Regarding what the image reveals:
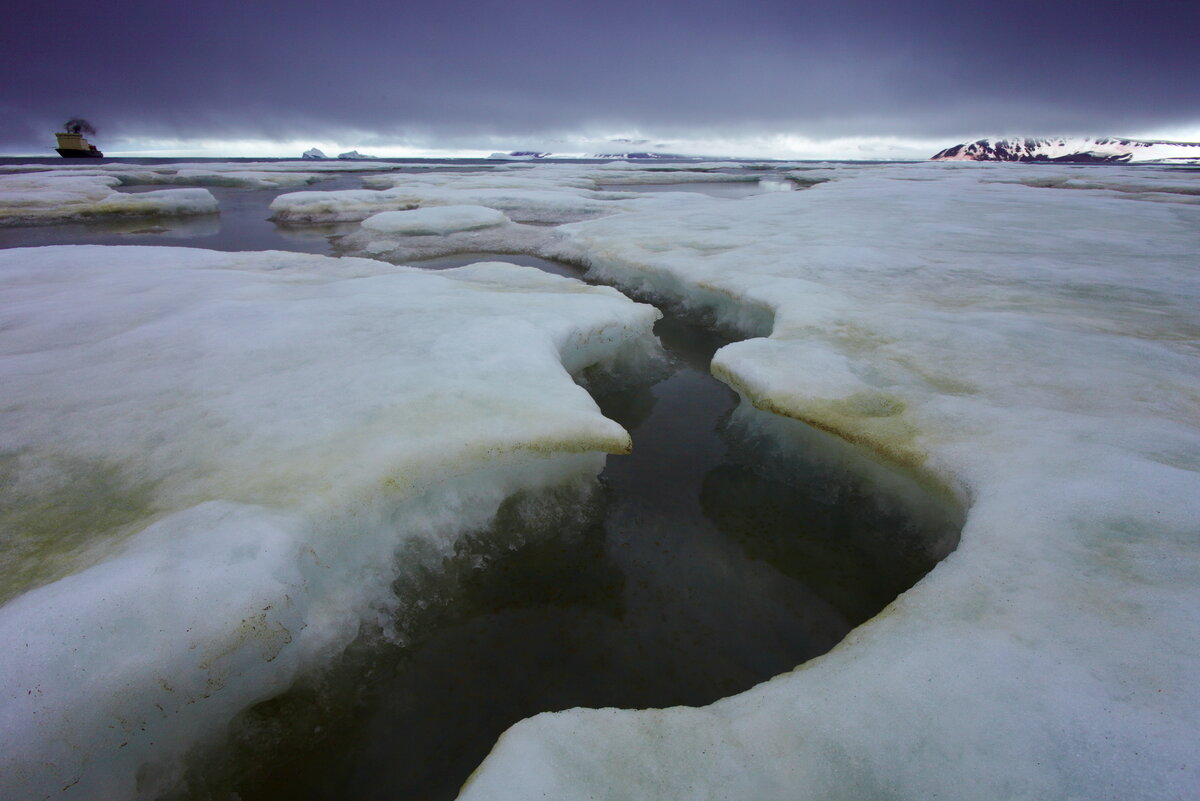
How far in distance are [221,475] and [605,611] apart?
5.65ft

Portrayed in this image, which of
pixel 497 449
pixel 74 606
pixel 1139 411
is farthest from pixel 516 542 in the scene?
pixel 1139 411

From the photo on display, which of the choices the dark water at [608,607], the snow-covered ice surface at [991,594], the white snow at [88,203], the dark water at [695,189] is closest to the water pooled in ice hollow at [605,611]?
the dark water at [608,607]

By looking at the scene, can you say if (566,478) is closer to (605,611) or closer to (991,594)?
(605,611)

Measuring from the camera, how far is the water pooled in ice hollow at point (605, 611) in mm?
1961

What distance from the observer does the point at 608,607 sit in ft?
8.43

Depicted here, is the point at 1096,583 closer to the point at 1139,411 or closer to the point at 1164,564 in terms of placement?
the point at 1164,564

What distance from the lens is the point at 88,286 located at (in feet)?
15.3

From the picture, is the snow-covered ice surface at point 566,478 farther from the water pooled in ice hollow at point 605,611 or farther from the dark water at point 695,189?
the dark water at point 695,189

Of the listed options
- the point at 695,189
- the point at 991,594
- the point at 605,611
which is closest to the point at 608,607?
the point at 605,611

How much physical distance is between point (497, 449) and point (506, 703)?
1017 millimetres

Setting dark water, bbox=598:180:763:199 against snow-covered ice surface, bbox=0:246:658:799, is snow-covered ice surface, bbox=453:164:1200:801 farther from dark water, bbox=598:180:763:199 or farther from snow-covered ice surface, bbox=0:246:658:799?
dark water, bbox=598:180:763:199

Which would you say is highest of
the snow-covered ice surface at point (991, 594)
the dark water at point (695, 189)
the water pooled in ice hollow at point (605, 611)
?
the dark water at point (695, 189)

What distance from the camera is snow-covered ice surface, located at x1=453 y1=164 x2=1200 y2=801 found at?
4.22 feet

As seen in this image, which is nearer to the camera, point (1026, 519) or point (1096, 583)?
point (1096, 583)
